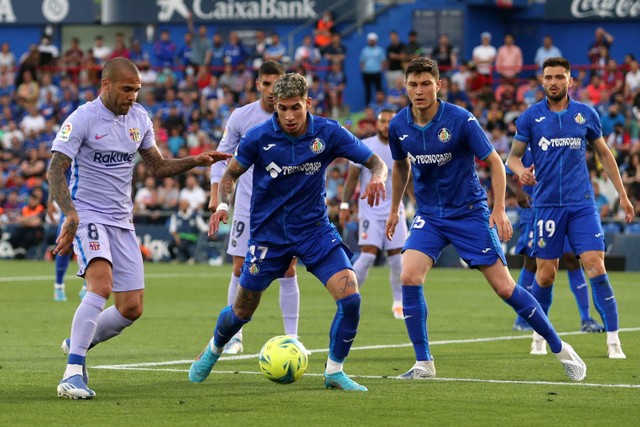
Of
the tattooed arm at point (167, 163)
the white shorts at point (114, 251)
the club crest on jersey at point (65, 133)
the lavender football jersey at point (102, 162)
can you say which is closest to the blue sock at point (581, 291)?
the tattooed arm at point (167, 163)

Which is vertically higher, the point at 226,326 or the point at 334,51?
the point at 334,51

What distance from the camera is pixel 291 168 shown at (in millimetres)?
9188

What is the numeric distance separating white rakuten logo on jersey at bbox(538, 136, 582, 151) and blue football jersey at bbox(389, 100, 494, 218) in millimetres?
1993

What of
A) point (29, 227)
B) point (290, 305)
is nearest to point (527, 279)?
point (290, 305)

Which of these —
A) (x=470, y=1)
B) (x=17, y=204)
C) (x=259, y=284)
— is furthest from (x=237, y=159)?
(x=470, y=1)

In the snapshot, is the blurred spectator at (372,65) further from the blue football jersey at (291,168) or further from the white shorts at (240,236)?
the blue football jersey at (291,168)

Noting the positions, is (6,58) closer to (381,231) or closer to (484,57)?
(484,57)

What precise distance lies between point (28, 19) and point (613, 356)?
3487 cm

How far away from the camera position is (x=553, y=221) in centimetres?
1198

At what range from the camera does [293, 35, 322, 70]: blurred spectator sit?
3525 centimetres

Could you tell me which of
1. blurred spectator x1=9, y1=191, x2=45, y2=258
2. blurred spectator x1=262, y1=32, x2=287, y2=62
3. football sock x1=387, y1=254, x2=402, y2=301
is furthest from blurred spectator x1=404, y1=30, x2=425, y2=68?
football sock x1=387, y1=254, x2=402, y2=301

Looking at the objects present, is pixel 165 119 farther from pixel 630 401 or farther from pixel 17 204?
pixel 630 401

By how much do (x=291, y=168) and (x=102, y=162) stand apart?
1317mm

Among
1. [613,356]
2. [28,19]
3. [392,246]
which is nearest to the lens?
[613,356]
